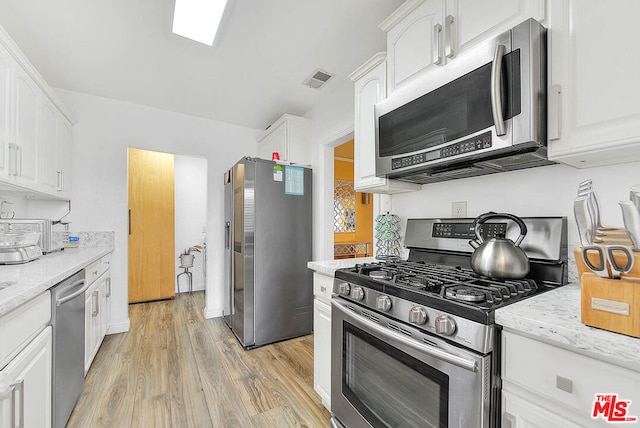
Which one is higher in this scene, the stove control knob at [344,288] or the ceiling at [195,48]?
the ceiling at [195,48]

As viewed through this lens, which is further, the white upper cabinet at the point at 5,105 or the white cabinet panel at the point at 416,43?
the white upper cabinet at the point at 5,105

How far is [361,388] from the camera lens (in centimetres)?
131

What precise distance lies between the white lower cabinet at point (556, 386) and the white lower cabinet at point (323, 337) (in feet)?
3.12

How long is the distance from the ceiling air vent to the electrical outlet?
65.6 inches

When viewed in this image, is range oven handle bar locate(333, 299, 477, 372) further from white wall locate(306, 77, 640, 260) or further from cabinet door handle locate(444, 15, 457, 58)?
cabinet door handle locate(444, 15, 457, 58)

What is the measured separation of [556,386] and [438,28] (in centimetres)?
147

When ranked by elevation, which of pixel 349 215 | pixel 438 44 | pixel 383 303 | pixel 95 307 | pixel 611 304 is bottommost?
pixel 95 307

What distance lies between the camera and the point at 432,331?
0.96 m

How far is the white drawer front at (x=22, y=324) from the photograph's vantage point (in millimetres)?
945

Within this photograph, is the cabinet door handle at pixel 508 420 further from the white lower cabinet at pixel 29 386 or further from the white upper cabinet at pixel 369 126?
the white lower cabinet at pixel 29 386

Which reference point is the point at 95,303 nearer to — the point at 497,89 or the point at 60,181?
the point at 60,181

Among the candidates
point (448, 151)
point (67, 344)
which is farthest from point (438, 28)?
point (67, 344)

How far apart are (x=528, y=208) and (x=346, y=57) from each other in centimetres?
176

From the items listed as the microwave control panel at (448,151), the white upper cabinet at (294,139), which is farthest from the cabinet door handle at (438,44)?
the white upper cabinet at (294,139)
